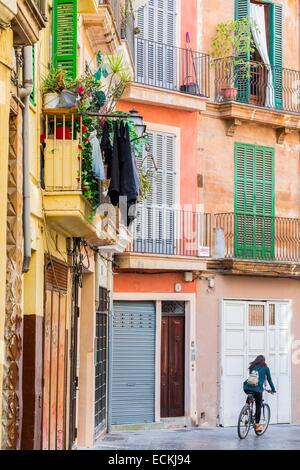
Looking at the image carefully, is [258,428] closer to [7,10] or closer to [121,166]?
[121,166]

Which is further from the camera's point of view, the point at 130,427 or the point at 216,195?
the point at 216,195

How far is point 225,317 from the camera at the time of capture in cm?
2706

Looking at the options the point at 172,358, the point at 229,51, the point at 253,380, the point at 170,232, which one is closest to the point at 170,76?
the point at 229,51

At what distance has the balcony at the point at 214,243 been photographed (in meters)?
25.5

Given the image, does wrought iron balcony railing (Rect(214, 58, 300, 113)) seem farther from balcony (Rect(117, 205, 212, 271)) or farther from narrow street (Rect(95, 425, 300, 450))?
narrow street (Rect(95, 425, 300, 450))

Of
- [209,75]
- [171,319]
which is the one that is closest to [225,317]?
[171,319]

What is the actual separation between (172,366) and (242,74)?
7471mm

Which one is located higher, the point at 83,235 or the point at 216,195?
the point at 216,195

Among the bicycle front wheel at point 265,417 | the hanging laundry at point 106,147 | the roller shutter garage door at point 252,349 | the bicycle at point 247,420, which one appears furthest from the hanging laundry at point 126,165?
the roller shutter garage door at point 252,349

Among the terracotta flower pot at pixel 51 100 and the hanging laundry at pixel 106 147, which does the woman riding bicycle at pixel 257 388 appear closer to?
the hanging laundry at pixel 106 147

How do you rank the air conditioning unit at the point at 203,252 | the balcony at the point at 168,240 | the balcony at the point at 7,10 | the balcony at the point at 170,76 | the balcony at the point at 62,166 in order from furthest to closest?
the air conditioning unit at the point at 203,252 → the balcony at the point at 170,76 → the balcony at the point at 168,240 → the balcony at the point at 62,166 → the balcony at the point at 7,10

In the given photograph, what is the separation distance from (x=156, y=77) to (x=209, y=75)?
1.84 metres

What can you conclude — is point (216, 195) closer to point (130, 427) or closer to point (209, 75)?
point (209, 75)

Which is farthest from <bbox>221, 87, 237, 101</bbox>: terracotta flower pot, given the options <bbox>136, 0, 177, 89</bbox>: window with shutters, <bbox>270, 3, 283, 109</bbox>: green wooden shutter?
<bbox>270, 3, 283, 109</bbox>: green wooden shutter
